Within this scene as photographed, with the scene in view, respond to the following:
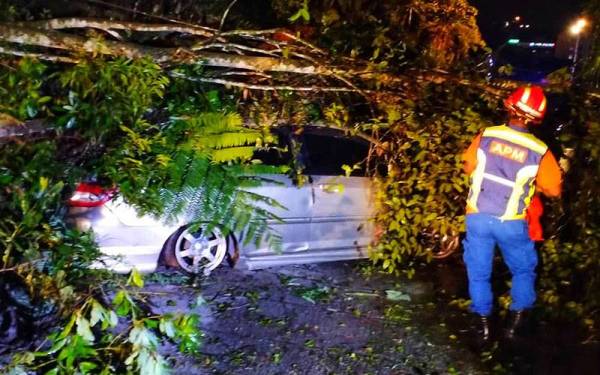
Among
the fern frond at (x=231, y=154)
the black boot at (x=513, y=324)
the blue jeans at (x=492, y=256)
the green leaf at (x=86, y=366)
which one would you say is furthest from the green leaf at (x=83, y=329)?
the black boot at (x=513, y=324)

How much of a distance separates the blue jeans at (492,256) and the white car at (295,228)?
126cm

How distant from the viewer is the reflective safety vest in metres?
3.99

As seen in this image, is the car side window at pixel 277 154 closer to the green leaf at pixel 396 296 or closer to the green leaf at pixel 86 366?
the green leaf at pixel 396 296

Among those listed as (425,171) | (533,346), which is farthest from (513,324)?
(425,171)

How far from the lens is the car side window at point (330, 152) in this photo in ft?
17.9

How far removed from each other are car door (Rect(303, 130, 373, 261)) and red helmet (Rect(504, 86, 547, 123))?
66.7 inches

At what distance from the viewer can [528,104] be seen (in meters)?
4.02

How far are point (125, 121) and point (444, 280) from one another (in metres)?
3.34

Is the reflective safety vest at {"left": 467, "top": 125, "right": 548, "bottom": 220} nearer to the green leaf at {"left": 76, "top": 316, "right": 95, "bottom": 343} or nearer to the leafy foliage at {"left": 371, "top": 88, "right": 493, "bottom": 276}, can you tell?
the leafy foliage at {"left": 371, "top": 88, "right": 493, "bottom": 276}

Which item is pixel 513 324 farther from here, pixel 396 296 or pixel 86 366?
pixel 86 366

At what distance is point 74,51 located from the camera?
4.02 m

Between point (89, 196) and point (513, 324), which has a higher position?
point (89, 196)

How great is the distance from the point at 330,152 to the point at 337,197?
43cm

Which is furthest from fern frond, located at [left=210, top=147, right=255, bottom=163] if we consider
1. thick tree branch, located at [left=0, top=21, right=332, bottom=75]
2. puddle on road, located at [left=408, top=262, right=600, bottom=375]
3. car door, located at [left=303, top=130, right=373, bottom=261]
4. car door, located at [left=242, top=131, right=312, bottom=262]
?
puddle on road, located at [left=408, top=262, right=600, bottom=375]
